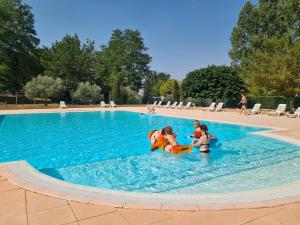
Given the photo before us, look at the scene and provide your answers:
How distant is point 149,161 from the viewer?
8.05 m

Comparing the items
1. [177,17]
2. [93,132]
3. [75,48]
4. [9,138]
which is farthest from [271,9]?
[9,138]

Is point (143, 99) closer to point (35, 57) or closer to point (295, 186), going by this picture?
point (35, 57)

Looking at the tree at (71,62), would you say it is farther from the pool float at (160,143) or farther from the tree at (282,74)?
the pool float at (160,143)

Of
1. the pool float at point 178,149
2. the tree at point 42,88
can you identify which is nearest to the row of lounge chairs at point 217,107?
the pool float at point 178,149

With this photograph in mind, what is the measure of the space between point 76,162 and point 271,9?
3641 centimetres

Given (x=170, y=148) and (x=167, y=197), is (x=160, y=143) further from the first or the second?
(x=167, y=197)

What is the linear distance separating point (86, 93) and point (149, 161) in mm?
26787

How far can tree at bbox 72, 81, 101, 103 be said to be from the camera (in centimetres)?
3300

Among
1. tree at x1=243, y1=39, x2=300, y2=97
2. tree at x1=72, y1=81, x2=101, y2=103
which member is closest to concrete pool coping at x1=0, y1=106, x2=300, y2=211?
tree at x1=243, y1=39, x2=300, y2=97

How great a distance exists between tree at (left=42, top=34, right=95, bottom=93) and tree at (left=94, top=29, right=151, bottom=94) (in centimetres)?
1512

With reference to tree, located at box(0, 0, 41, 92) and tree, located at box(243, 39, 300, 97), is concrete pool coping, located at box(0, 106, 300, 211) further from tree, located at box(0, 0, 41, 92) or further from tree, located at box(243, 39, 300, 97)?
tree, located at box(0, 0, 41, 92)

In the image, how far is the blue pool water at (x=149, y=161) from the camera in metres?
6.07

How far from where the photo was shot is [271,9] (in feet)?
117

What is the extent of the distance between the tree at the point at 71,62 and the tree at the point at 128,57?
49.6 ft
